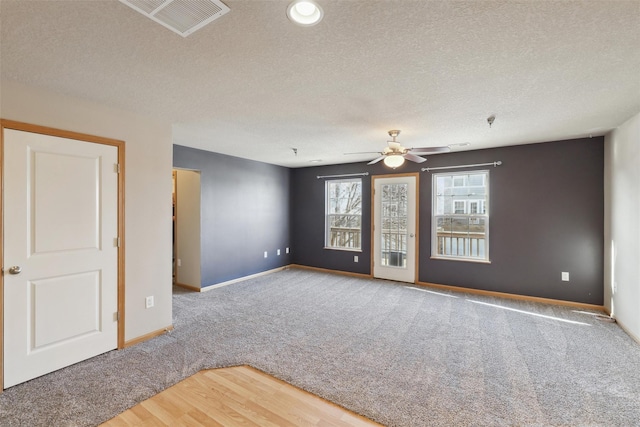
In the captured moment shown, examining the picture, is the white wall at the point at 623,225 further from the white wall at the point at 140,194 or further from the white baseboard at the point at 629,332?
the white wall at the point at 140,194

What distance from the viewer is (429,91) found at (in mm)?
2484

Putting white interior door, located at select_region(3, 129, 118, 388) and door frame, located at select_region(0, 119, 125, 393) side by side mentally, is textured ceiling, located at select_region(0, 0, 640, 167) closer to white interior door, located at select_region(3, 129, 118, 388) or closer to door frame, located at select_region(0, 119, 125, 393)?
door frame, located at select_region(0, 119, 125, 393)

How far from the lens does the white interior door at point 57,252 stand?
2295 millimetres

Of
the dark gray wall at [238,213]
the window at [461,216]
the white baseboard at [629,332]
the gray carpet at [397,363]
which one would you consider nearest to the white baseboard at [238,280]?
the dark gray wall at [238,213]

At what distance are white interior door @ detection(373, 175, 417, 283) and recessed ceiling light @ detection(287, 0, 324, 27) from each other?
437 cm

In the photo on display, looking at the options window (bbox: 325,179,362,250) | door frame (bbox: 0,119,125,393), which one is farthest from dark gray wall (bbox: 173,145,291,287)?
door frame (bbox: 0,119,125,393)

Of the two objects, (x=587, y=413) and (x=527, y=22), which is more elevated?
(x=527, y=22)

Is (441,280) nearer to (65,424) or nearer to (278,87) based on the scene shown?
(278,87)

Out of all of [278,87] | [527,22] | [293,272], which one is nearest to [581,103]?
[527,22]

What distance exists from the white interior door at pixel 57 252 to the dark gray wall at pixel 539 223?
476cm

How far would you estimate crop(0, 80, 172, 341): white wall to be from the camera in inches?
104

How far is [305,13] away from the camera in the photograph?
149cm

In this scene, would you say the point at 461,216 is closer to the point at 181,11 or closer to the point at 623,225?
the point at 623,225

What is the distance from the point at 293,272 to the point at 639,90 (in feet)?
18.6
